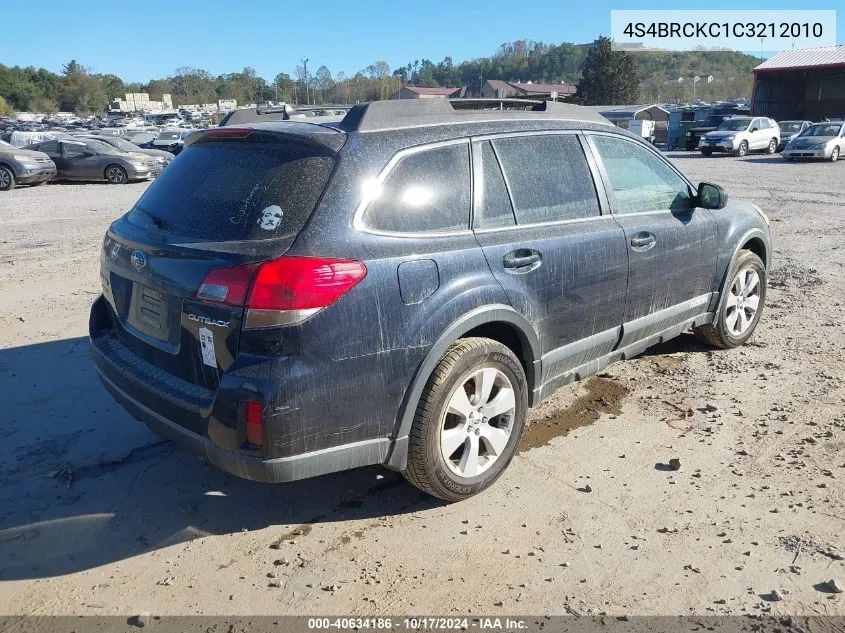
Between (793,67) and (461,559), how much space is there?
52.5 metres

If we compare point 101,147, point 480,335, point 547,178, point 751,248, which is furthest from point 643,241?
point 101,147

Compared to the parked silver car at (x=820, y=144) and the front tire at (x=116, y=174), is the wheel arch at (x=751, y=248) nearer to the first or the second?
the front tire at (x=116, y=174)

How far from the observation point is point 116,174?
1966 centimetres

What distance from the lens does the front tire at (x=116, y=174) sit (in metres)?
19.6

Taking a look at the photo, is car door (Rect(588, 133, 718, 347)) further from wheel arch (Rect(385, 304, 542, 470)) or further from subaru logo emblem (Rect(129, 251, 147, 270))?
subaru logo emblem (Rect(129, 251, 147, 270))

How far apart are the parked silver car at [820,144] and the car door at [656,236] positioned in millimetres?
24976

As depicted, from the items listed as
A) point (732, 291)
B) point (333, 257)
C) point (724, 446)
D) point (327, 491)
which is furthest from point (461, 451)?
point (732, 291)

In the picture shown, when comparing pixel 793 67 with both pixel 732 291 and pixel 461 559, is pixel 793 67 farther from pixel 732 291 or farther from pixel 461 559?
pixel 461 559

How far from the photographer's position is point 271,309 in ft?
8.86

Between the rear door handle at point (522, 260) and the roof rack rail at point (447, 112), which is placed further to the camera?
the rear door handle at point (522, 260)

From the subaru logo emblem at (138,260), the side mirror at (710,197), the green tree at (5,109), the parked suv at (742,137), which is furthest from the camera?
the green tree at (5,109)

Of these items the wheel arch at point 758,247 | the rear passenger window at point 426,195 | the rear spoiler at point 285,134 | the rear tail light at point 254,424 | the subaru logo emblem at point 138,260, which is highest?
the rear spoiler at point 285,134

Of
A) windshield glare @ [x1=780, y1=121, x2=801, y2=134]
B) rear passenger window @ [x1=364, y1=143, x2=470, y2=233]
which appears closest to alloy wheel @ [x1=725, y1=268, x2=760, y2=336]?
rear passenger window @ [x1=364, y1=143, x2=470, y2=233]

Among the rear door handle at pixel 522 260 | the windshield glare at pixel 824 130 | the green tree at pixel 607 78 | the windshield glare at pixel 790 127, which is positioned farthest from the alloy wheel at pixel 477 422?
the green tree at pixel 607 78
